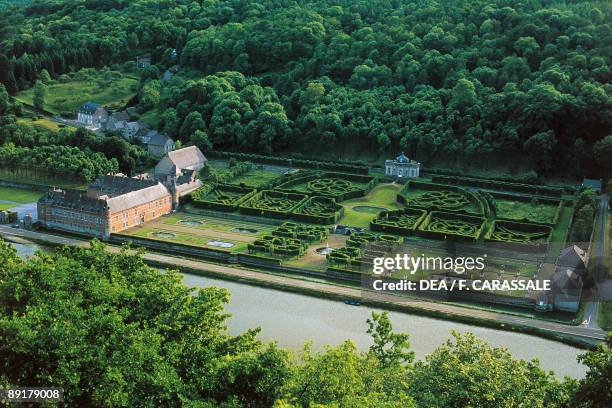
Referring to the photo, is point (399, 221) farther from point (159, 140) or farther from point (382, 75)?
point (382, 75)

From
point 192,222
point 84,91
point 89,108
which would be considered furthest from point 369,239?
point 84,91

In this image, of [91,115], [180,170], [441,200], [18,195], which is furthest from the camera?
[91,115]

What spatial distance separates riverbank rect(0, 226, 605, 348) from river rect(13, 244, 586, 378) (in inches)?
16.6

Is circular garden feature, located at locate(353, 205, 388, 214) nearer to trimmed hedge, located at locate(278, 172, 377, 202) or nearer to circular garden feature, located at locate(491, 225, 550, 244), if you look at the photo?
trimmed hedge, located at locate(278, 172, 377, 202)

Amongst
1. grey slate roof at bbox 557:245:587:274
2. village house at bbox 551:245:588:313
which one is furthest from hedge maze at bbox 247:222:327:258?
grey slate roof at bbox 557:245:587:274

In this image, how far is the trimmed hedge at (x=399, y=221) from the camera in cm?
5128

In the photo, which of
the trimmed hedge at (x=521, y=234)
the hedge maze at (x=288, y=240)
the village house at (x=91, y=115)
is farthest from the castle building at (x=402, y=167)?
the village house at (x=91, y=115)

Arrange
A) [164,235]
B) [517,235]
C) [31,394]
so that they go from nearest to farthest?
[31,394]
[517,235]
[164,235]

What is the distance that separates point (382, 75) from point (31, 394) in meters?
70.3

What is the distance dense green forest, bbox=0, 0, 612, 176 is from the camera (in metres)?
70.2

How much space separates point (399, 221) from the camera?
5353cm

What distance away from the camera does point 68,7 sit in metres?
138

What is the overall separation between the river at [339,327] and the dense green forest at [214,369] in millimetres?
9141

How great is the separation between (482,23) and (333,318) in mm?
66007
